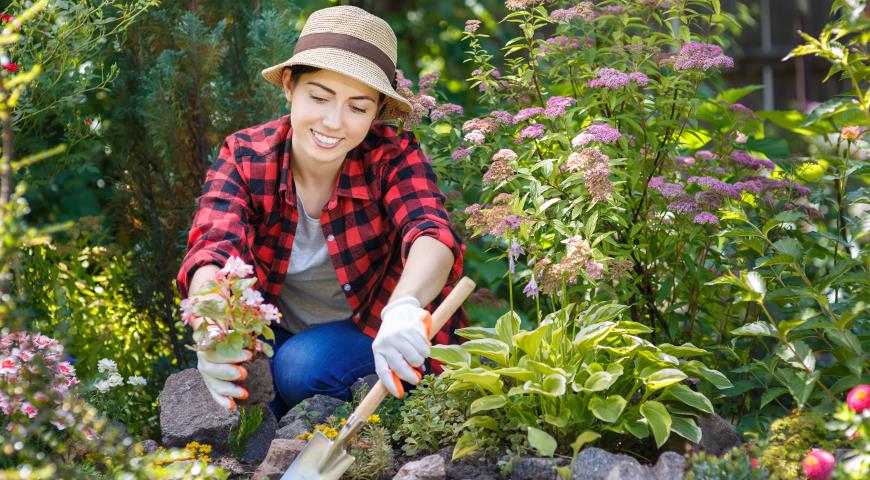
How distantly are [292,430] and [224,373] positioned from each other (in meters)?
→ 0.36

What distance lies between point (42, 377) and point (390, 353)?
754mm

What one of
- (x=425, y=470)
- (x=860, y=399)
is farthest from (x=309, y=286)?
(x=860, y=399)

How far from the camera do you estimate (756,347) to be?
8.89ft

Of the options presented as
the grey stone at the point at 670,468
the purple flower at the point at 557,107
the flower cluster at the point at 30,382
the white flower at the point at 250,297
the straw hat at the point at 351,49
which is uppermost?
the straw hat at the point at 351,49

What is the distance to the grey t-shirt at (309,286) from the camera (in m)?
2.77

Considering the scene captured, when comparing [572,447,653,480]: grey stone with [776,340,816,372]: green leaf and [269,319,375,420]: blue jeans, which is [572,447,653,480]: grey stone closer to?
[776,340,816,372]: green leaf

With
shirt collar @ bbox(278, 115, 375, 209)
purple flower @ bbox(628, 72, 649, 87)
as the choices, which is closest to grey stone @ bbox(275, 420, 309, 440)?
shirt collar @ bbox(278, 115, 375, 209)

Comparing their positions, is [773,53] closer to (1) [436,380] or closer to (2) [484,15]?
(2) [484,15]

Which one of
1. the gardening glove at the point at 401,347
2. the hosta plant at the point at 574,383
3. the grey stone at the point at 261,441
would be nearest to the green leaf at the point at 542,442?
the hosta plant at the point at 574,383

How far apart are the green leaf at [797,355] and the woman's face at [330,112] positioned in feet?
3.90

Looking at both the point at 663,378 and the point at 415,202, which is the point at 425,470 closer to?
the point at 663,378

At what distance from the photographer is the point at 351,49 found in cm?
252

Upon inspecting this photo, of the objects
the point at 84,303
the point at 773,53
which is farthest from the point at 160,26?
the point at 773,53

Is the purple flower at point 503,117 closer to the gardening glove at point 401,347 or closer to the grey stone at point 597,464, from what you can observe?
→ the gardening glove at point 401,347
